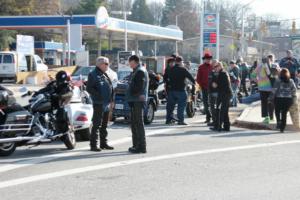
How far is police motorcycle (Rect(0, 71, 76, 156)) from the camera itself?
10859mm

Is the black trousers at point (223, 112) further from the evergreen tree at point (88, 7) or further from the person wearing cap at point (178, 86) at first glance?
the evergreen tree at point (88, 7)

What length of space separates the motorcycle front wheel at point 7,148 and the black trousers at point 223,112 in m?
6.04

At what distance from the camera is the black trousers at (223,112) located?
604 inches

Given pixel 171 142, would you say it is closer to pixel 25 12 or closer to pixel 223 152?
pixel 223 152

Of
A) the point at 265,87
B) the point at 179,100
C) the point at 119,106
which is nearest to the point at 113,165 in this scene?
the point at 119,106

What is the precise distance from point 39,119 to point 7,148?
0.79 meters

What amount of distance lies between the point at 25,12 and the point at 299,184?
65.0 m

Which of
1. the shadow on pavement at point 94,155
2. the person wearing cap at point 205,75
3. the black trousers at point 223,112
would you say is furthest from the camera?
the person wearing cap at point 205,75

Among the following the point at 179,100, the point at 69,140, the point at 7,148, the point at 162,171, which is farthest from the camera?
the point at 179,100

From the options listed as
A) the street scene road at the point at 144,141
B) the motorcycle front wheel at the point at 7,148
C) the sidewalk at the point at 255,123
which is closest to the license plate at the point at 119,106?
the street scene road at the point at 144,141

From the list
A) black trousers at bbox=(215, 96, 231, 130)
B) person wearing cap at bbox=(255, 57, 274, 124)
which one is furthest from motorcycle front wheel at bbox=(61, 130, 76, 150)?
person wearing cap at bbox=(255, 57, 274, 124)

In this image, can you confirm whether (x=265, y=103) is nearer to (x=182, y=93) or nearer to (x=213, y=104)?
(x=213, y=104)

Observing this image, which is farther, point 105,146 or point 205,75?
point 205,75

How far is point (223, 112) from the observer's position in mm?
15367
